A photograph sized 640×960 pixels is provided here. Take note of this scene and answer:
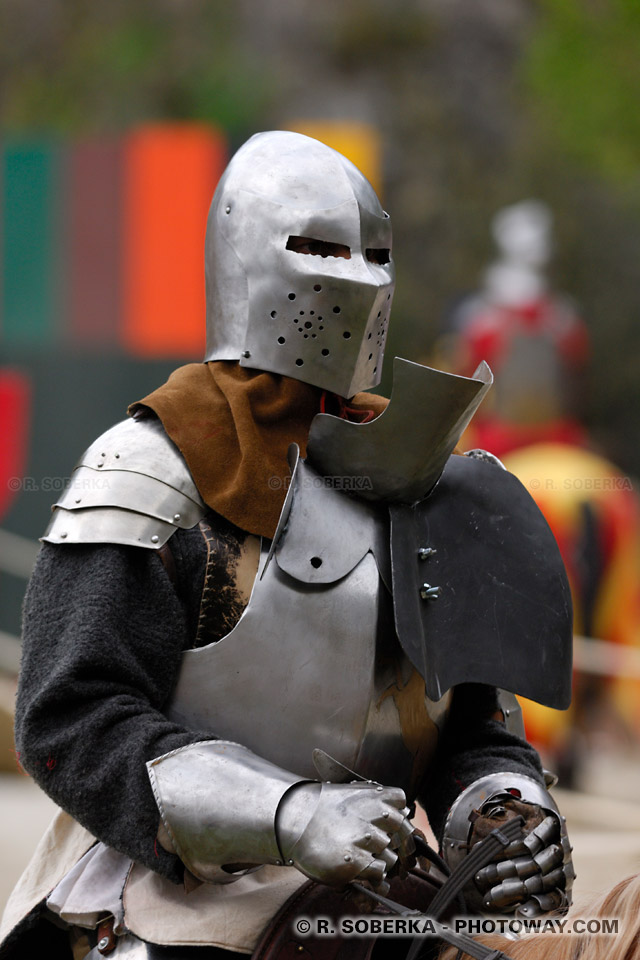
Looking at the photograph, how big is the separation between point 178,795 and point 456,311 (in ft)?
27.0

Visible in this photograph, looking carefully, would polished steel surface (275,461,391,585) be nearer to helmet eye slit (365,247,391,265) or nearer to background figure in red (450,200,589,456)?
helmet eye slit (365,247,391,265)

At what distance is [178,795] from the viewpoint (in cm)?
193

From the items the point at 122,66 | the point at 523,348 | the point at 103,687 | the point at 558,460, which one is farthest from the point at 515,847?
the point at 122,66

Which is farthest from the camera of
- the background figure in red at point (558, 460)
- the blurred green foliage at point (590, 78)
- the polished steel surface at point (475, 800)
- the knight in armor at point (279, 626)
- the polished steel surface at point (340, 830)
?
the blurred green foliage at point (590, 78)

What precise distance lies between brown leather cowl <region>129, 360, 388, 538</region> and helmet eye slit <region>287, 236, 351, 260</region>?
218 millimetres

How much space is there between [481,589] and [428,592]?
0.12 meters

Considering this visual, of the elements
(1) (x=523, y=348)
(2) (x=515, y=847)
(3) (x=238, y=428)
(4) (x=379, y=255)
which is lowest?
(1) (x=523, y=348)

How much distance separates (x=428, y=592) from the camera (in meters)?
2.19

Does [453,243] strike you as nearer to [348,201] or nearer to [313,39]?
[313,39]

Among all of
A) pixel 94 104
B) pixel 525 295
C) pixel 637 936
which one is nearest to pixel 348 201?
pixel 637 936

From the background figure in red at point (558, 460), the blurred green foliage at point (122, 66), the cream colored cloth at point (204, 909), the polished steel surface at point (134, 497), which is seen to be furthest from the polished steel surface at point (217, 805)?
the blurred green foliage at point (122, 66)

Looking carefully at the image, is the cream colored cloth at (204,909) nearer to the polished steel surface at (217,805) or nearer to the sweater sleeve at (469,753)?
the polished steel surface at (217,805)

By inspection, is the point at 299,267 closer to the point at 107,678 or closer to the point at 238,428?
the point at 238,428

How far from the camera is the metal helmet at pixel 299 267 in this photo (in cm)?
228
